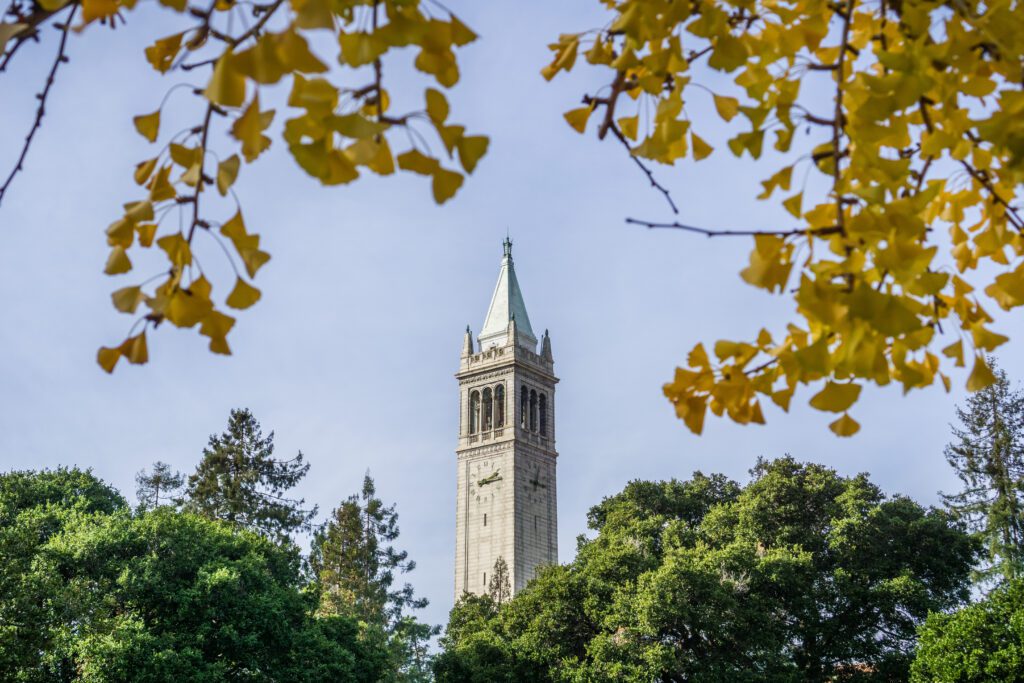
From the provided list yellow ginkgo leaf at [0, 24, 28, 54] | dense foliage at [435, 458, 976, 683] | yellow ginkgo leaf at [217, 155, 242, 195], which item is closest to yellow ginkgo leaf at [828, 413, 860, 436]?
yellow ginkgo leaf at [217, 155, 242, 195]

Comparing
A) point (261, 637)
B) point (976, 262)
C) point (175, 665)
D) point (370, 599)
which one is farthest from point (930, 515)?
point (976, 262)

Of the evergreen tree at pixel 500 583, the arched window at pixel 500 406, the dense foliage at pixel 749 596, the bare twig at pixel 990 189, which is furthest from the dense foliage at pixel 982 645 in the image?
the arched window at pixel 500 406

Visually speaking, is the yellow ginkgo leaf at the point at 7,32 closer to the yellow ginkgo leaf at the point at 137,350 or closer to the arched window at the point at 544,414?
the yellow ginkgo leaf at the point at 137,350

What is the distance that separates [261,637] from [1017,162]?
23.8 m

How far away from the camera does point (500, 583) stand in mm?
51312

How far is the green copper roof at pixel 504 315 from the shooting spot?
63969mm

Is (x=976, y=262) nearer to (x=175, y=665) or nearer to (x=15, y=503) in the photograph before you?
(x=175, y=665)

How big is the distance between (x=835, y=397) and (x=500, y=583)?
50.2 m

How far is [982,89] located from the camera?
2.51m

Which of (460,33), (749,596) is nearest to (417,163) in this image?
(460,33)

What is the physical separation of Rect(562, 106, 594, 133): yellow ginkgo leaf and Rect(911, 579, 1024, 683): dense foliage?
1995 centimetres

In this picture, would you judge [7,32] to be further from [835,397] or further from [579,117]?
[835,397]

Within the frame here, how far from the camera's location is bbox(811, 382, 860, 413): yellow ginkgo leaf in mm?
2457

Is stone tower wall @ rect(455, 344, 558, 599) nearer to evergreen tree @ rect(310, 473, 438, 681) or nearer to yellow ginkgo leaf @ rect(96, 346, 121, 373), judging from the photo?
evergreen tree @ rect(310, 473, 438, 681)
